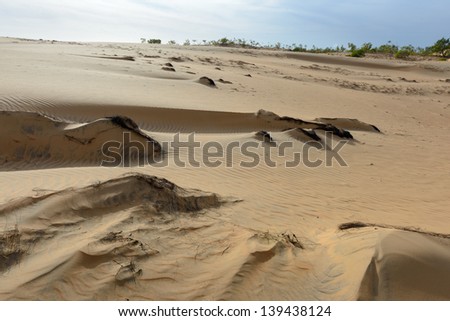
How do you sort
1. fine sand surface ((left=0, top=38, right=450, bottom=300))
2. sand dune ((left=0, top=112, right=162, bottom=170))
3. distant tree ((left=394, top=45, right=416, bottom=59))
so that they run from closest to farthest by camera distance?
fine sand surface ((left=0, top=38, right=450, bottom=300)) < sand dune ((left=0, top=112, right=162, bottom=170)) < distant tree ((left=394, top=45, right=416, bottom=59))

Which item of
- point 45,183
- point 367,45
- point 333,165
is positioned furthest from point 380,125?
point 367,45

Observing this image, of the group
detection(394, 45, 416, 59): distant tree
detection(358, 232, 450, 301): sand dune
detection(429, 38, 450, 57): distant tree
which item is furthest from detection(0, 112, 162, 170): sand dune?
detection(429, 38, 450, 57): distant tree

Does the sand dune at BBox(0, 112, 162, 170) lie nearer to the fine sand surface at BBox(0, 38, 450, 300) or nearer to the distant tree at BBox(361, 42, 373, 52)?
the fine sand surface at BBox(0, 38, 450, 300)

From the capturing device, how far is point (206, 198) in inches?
216

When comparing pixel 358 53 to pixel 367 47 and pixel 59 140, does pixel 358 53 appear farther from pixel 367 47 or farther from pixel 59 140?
pixel 59 140

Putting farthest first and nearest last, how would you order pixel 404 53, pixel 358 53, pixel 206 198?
1. pixel 404 53
2. pixel 358 53
3. pixel 206 198

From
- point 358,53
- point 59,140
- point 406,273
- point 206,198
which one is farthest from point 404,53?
point 406,273

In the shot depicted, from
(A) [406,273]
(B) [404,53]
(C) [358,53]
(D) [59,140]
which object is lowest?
(A) [406,273]

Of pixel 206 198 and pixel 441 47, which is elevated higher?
pixel 441 47

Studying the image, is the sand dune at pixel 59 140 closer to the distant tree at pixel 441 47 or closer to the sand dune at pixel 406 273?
the sand dune at pixel 406 273

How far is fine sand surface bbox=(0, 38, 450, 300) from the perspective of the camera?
3.57 meters

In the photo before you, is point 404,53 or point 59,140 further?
point 404,53

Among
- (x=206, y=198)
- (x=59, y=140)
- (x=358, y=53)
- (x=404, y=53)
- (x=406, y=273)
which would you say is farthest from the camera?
(x=404, y=53)
